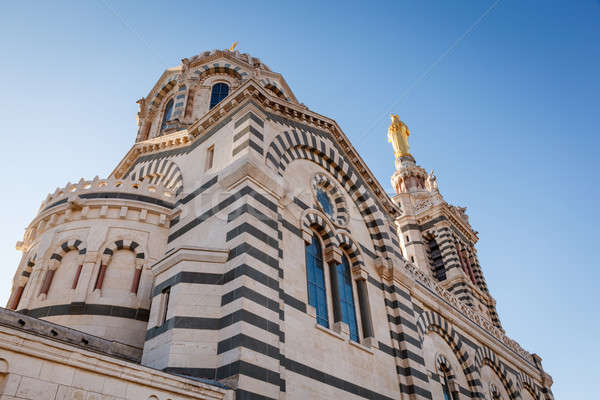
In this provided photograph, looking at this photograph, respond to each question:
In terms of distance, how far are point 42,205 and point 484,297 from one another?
26.0m

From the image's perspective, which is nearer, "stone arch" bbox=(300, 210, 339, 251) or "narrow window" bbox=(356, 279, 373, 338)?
"stone arch" bbox=(300, 210, 339, 251)

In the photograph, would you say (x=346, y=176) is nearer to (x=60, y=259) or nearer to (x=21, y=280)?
(x=60, y=259)

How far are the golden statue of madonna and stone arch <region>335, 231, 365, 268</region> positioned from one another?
2891 centimetres

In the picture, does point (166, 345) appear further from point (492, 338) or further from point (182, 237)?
point (492, 338)

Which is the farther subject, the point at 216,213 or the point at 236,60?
the point at 236,60

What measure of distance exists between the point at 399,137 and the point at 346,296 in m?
32.7

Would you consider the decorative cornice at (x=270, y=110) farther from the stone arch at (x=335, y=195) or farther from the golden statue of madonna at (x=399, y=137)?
the golden statue of madonna at (x=399, y=137)

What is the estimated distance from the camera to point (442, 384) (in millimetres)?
17734

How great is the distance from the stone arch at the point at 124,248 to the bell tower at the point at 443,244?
20734mm

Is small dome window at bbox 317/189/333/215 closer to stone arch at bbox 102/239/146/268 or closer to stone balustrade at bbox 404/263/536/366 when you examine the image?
stone balustrade at bbox 404/263/536/366

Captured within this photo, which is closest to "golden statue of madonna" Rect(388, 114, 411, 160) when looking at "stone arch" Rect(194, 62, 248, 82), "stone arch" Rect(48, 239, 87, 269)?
"stone arch" Rect(194, 62, 248, 82)

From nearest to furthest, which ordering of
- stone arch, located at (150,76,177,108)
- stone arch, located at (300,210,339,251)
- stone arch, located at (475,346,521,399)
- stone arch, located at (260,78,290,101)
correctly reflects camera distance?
stone arch, located at (300,210,339,251)
stone arch, located at (475,346,521,399)
stone arch, located at (260,78,290,101)
stone arch, located at (150,76,177,108)

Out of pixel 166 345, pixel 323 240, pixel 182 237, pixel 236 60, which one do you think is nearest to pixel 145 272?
pixel 182 237

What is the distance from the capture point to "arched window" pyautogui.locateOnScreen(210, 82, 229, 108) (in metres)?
23.1
